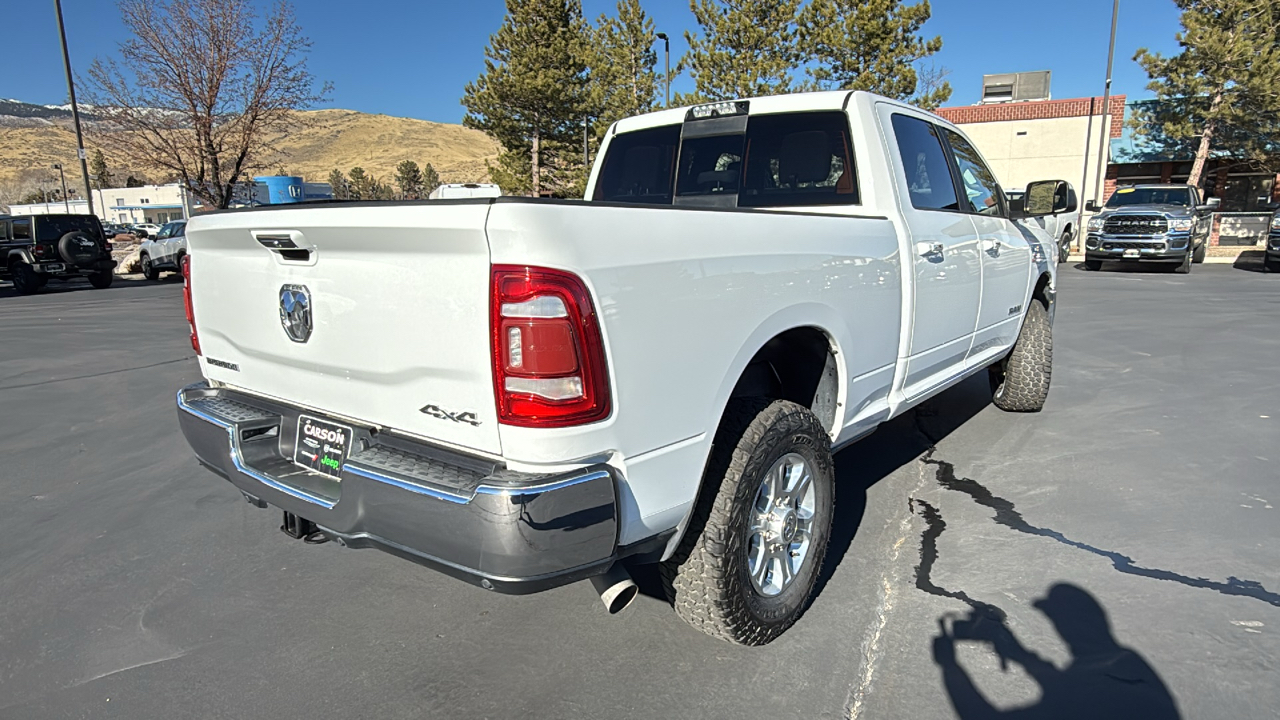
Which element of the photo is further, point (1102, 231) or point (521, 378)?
point (1102, 231)

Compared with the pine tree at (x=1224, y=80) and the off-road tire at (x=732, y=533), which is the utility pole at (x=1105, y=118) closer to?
the pine tree at (x=1224, y=80)

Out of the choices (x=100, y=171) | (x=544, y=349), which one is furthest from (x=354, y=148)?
(x=544, y=349)

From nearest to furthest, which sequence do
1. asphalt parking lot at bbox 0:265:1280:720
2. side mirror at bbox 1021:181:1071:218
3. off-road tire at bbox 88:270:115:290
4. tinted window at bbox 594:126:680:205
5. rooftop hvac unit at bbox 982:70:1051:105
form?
asphalt parking lot at bbox 0:265:1280:720, tinted window at bbox 594:126:680:205, side mirror at bbox 1021:181:1071:218, off-road tire at bbox 88:270:115:290, rooftop hvac unit at bbox 982:70:1051:105

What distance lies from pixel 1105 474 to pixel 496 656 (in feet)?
11.7

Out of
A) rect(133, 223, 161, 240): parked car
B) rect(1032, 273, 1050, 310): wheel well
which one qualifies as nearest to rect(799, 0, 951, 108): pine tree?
rect(1032, 273, 1050, 310): wheel well

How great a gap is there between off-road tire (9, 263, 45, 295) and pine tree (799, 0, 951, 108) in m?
22.6

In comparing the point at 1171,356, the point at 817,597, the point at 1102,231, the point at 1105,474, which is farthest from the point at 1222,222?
the point at 817,597

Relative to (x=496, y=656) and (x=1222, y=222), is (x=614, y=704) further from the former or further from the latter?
(x=1222, y=222)

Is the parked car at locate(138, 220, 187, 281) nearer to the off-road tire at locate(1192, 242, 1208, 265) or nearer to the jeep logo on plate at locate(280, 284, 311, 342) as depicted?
the jeep logo on plate at locate(280, 284, 311, 342)

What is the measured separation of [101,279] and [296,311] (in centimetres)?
2030

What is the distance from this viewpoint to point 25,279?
17.6m

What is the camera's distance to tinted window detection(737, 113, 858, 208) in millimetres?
3594

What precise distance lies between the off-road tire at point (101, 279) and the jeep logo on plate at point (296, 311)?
65.9ft

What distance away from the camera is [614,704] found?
7.92 feet
